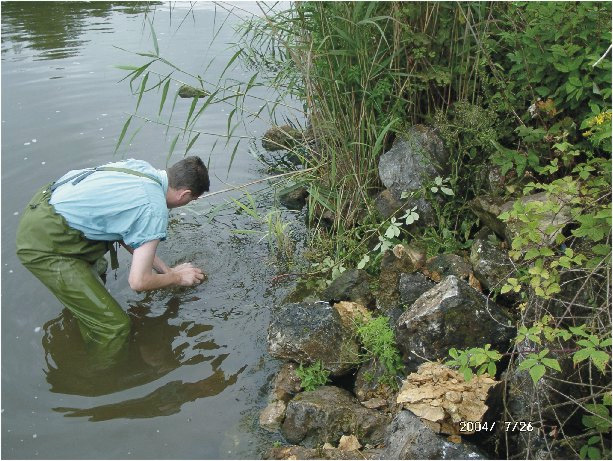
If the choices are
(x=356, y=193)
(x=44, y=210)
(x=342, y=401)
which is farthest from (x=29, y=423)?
(x=356, y=193)

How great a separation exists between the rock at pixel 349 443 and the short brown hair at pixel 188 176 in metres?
1.87

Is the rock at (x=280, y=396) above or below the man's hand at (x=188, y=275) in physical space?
below

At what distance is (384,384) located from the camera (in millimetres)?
3812

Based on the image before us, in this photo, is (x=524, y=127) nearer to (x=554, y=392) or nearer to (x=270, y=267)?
(x=554, y=392)

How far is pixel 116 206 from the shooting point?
163 inches

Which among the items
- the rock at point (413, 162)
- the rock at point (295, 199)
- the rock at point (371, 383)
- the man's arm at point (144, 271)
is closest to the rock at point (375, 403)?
the rock at point (371, 383)

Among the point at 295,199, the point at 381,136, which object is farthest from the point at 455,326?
the point at 295,199

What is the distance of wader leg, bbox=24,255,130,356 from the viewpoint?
13.9 ft

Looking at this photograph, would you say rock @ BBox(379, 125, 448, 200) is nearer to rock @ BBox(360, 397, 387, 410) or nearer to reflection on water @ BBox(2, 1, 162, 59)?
rock @ BBox(360, 397, 387, 410)

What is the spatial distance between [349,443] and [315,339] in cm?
76

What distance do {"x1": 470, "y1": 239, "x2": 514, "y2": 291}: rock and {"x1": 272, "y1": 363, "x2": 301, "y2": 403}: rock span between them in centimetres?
129

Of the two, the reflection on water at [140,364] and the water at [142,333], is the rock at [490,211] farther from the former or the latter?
the reflection on water at [140,364]

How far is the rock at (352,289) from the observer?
446 centimetres

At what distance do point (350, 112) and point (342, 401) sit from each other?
227cm
